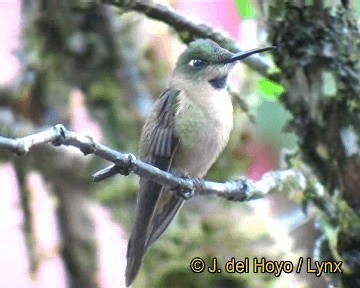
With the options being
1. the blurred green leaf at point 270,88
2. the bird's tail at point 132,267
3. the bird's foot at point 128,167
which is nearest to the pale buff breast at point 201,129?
the blurred green leaf at point 270,88

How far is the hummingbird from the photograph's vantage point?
1.31 meters

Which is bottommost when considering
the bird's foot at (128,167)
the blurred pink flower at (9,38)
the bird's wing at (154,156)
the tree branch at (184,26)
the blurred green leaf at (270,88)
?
the bird's foot at (128,167)

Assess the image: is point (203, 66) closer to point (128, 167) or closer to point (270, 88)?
point (270, 88)

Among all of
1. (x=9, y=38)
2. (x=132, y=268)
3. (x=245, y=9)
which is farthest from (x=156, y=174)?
(x=9, y=38)

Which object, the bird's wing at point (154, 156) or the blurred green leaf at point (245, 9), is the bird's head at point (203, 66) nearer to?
the bird's wing at point (154, 156)

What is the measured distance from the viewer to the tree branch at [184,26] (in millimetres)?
1461

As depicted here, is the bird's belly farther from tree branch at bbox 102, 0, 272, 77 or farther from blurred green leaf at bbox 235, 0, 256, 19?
blurred green leaf at bbox 235, 0, 256, 19

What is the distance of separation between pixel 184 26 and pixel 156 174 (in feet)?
A: 1.87

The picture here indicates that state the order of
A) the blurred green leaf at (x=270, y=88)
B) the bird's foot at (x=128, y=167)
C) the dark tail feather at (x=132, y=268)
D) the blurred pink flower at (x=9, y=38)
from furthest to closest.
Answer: the blurred pink flower at (x=9, y=38) < the blurred green leaf at (x=270, y=88) < the dark tail feather at (x=132, y=268) < the bird's foot at (x=128, y=167)

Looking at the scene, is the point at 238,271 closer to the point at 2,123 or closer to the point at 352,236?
the point at 352,236

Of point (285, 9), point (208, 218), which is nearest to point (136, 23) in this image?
point (208, 218)

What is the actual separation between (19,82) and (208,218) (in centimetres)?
76

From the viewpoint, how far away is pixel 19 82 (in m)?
2.21

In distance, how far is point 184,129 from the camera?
134 cm
